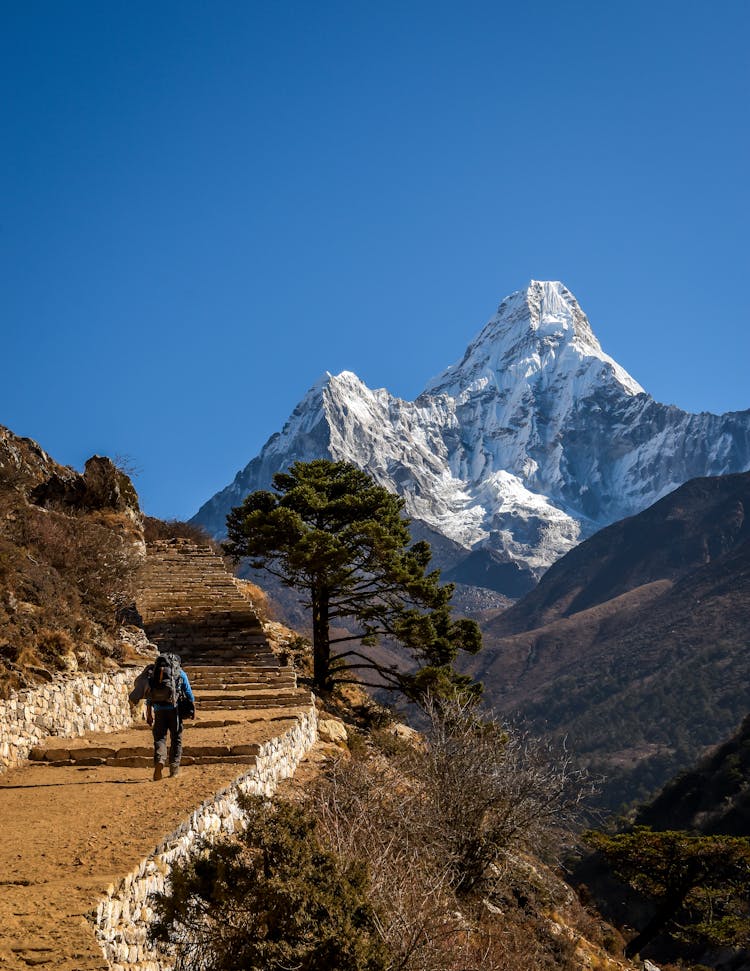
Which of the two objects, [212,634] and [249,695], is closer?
[249,695]

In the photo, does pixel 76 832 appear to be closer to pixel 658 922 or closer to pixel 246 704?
pixel 246 704

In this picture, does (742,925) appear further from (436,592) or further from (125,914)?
(125,914)

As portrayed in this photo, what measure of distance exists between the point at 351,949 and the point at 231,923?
2.97 ft

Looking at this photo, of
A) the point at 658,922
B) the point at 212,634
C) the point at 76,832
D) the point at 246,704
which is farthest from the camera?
the point at 658,922

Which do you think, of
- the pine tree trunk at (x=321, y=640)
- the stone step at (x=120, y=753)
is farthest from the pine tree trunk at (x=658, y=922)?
the stone step at (x=120, y=753)

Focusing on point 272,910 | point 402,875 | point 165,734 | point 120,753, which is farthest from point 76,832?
Answer: point 120,753

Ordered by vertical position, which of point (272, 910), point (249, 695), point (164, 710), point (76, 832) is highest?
point (249, 695)

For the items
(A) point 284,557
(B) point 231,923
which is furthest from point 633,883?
(B) point 231,923

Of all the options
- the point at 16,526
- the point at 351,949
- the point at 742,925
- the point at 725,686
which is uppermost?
the point at 725,686

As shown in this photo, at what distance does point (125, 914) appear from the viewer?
537cm

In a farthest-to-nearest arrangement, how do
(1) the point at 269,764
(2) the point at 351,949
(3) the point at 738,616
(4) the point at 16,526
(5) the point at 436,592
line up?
1. (3) the point at 738,616
2. (5) the point at 436,592
3. (4) the point at 16,526
4. (1) the point at 269,764
5. (2) the point at 351,949

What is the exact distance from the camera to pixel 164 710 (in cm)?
889

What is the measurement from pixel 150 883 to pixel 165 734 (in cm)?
311

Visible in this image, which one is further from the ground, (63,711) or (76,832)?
(63,711)
